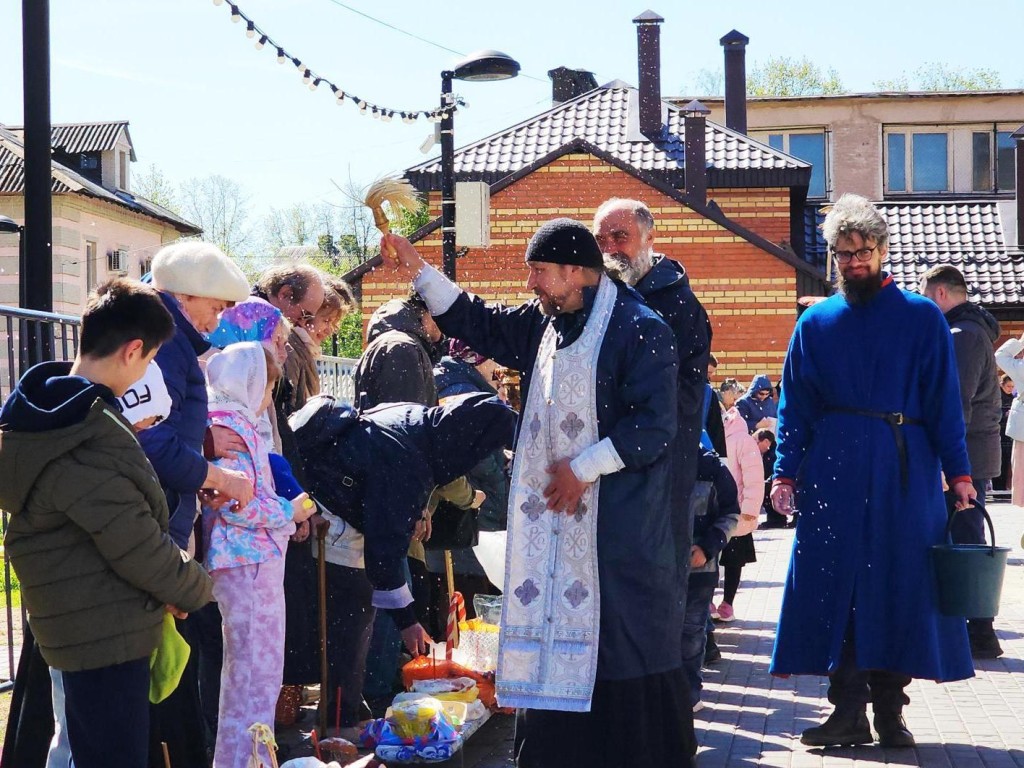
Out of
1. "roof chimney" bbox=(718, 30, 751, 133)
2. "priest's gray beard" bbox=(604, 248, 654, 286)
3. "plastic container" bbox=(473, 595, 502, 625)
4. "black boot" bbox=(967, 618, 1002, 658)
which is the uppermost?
"roof chimney" bbox=(718, 30, 751, 133)

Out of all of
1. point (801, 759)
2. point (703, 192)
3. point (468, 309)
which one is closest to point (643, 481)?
point (468, 309)

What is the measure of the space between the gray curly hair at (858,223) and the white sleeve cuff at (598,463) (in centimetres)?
204

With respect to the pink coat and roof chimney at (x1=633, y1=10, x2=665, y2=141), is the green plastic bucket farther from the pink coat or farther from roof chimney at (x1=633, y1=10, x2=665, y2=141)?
roof chimney at (x1=633, y1=10, x2=665, y2=141)

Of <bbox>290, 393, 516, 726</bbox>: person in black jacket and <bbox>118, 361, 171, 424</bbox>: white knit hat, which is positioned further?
<bbox>290, 393, 516, 726</bbox>: person in black jacket

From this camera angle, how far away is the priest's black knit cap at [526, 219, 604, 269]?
18.1 feet

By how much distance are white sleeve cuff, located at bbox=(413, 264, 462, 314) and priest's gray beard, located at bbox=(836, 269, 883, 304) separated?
2013 mm

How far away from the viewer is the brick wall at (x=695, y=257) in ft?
95.3

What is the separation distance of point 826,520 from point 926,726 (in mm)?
1166

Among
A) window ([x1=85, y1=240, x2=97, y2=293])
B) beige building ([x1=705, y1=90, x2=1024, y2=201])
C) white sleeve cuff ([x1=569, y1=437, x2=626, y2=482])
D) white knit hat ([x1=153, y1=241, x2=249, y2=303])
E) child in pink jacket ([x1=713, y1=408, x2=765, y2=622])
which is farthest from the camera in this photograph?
window ([x1=85, y1=240, x2=97, y2=293])

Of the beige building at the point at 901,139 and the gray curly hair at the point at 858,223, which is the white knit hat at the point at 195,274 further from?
the beige building at the point at 901,139

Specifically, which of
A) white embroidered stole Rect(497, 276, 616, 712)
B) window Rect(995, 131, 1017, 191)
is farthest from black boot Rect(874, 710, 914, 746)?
window Rect(995, 131, 1017, 191)

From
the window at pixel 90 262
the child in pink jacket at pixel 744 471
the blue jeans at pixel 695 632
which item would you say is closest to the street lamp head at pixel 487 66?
the child in pink jacket at pixel 744 471

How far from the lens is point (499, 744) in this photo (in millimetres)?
6703

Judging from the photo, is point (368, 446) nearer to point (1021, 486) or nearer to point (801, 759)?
point (801, 759)
